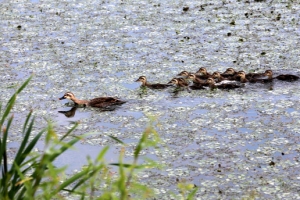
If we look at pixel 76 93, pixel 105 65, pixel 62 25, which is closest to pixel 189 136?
pixel 76 93

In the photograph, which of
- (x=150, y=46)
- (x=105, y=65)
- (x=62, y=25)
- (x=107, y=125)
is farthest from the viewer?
(x=62, y=25)

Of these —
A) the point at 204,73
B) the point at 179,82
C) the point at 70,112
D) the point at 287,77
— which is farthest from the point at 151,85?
the point at 287,77

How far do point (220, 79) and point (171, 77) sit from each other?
799 millimetres

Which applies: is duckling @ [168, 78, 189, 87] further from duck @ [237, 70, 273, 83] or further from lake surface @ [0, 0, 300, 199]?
duck @ [237, 70, 273, 83]

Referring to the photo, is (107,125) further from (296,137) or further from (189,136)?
(296,137)

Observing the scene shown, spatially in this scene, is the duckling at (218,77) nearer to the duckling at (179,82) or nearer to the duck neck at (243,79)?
the duck neck at (243,79)

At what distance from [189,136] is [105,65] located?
3.00m

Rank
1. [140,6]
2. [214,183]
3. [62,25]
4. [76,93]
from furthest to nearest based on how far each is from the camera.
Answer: [140,6] → [62,25] → [76,93] → [214,183]

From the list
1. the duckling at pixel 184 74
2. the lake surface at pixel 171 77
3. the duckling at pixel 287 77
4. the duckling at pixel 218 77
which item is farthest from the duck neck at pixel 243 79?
the duckling at pixel 184 74

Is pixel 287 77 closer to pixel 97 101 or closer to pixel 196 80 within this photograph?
pixel 196 80

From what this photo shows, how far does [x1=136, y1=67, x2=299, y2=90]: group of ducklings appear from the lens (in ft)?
32.0

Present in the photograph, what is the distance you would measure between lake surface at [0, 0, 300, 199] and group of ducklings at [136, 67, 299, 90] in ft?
0.36

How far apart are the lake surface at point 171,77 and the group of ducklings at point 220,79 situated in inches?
4.4

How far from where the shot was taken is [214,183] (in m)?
7.02
